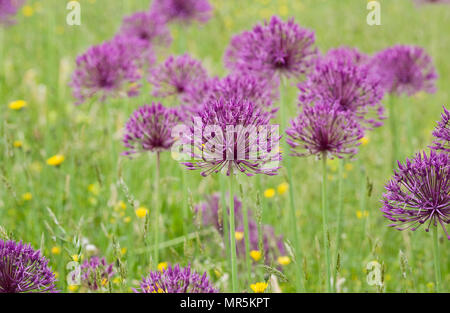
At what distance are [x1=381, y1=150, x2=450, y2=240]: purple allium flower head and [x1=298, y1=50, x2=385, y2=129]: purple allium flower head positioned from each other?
75cm

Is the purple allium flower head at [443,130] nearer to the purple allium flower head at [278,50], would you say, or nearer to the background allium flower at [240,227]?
the purple allium flower head at [278,50]

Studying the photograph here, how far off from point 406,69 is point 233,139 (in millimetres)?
2748

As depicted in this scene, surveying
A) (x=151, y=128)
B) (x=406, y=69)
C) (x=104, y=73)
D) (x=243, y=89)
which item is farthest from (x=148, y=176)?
(x=406, y=69)

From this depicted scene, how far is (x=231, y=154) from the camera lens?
7.34ft

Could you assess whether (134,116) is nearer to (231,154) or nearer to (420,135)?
(231,154)

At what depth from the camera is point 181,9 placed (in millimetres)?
5586

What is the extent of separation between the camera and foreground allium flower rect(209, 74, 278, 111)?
115 inches

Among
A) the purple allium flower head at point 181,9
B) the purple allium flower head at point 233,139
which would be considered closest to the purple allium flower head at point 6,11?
the purple allium flower head at point 181,9

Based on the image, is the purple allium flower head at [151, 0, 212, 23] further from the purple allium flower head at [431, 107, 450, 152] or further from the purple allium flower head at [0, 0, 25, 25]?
the purple allium flower head at [431, 107, 450, 152]

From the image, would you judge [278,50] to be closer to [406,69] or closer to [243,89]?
[243,89]

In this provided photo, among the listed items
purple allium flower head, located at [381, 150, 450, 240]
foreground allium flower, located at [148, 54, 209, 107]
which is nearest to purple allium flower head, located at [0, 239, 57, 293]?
purple allium flower head, located at [381, 150, 450, 240]

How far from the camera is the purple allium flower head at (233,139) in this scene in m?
2.15
